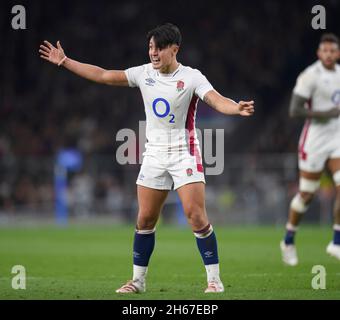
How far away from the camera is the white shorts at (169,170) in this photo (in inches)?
338

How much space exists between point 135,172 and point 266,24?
25.8 ft

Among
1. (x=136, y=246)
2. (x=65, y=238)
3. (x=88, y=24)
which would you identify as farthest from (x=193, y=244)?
(x=88, y=24)

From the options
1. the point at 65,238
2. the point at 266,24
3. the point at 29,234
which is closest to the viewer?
the point at 65,238

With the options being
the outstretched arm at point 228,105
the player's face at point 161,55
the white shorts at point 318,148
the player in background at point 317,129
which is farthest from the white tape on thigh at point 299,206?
the player's face at point 161,55

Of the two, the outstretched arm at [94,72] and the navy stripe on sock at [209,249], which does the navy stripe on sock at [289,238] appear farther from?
the outstretched arm at [94,72]

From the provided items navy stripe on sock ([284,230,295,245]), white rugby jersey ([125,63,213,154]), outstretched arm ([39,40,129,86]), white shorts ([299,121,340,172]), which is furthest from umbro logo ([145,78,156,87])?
navy stripe on sock ([284,230,295,245])

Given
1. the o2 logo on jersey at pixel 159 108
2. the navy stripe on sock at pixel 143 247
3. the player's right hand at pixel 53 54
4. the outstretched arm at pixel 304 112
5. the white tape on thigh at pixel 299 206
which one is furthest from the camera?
the white tape on thigh at pixel 299 206

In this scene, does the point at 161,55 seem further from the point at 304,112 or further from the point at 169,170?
the point at 304,112

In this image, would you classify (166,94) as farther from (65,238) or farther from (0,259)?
(65,238)

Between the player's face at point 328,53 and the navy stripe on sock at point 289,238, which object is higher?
the player's face at point 328,53

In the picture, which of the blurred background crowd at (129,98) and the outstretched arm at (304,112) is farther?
the blurred background crowd at (129,98)

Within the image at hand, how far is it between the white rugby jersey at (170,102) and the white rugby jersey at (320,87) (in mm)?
3874
